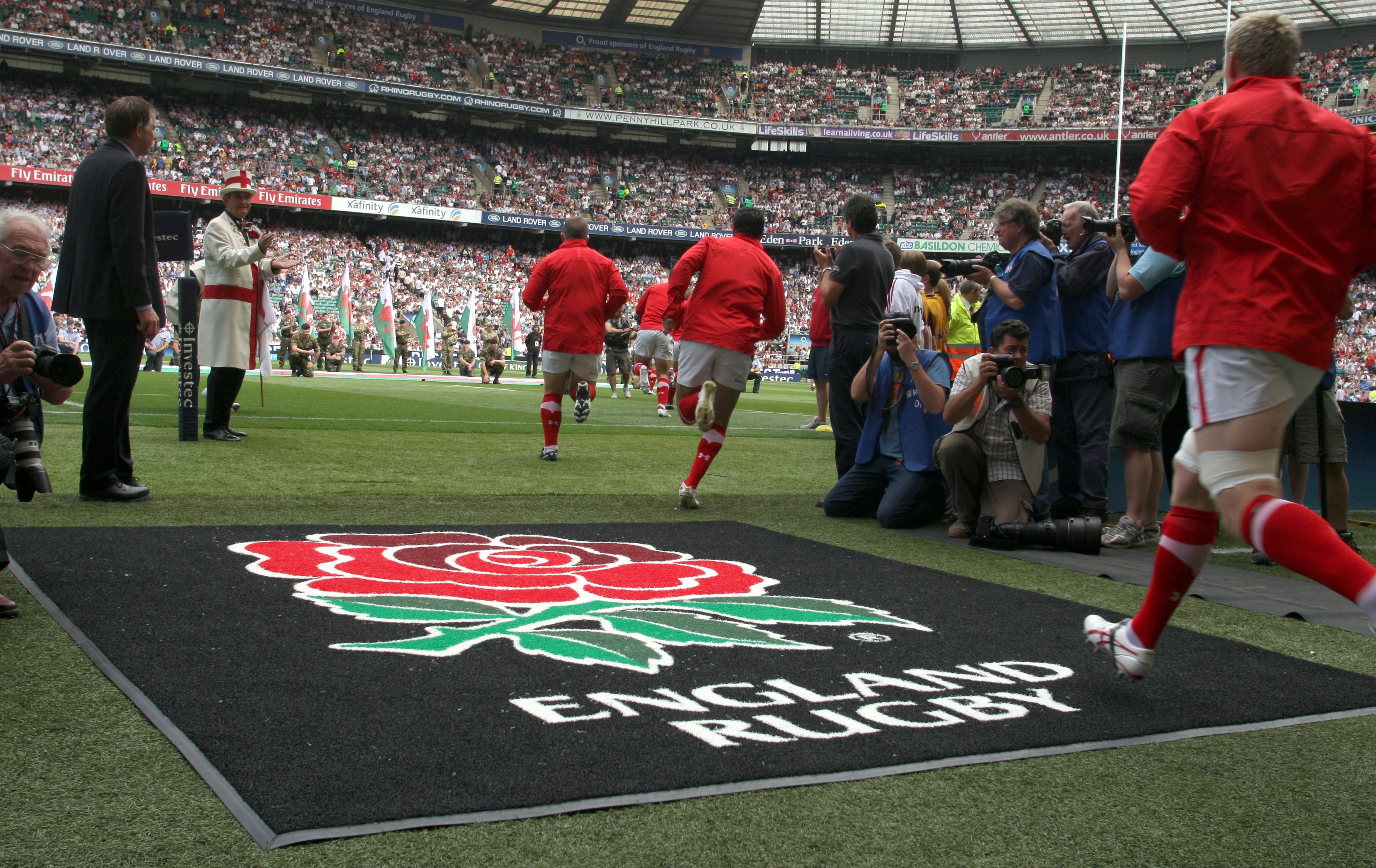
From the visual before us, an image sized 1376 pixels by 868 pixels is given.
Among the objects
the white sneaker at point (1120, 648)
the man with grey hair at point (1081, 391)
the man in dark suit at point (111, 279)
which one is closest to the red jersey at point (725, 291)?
the man with grey hair at point (1081, 391)

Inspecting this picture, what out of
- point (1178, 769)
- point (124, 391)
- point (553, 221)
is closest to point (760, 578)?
point (1178, 769)

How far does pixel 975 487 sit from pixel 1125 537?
2.99ft

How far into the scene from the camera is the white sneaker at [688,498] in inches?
250

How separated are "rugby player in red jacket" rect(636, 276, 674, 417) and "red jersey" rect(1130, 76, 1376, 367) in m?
10.2

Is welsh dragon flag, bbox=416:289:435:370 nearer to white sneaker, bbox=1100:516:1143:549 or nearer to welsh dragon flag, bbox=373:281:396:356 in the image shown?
welsh dragon flag, bbox=373:281:396:356

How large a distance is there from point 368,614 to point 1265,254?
2.81 metres

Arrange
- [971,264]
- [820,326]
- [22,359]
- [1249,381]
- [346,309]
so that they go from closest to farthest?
[1249,381], [22,359], [971,264], [820,326], [346,309]

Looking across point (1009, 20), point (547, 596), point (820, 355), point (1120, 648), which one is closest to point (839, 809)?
point (1120, 648)

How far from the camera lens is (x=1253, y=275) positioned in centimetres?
264

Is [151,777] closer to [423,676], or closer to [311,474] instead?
[423,676]

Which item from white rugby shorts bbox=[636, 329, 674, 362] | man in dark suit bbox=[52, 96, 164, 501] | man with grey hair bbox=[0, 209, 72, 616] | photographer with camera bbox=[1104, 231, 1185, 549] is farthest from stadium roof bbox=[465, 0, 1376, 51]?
man with grey hair bbox=[0, 209, 72, 616]

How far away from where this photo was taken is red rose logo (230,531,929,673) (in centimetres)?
318

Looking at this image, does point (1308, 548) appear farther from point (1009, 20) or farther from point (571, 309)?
point (1009, 20)

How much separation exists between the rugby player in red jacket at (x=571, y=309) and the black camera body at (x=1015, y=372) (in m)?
4.02
